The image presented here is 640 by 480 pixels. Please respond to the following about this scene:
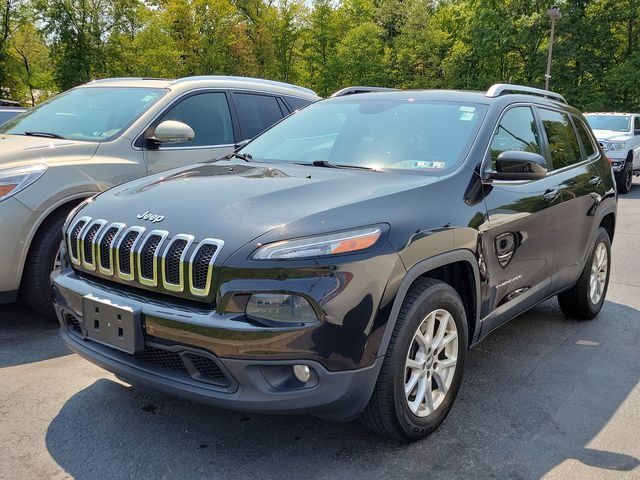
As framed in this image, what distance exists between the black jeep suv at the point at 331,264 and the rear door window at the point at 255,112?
2.04 m

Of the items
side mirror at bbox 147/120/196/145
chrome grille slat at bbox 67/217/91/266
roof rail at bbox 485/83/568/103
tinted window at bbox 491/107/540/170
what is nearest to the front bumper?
chrome grille slat at bbox 67/217/91/266

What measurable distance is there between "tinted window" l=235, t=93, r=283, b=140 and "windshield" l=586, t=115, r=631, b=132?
Answer: 40.1 feet

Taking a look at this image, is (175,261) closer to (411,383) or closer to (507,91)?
(411,383)

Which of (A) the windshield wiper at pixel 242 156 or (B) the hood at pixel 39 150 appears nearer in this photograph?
(A) the windshield wiper at pixel 242 156

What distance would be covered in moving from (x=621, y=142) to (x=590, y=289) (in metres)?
11.3

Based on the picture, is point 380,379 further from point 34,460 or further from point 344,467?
point 34,460

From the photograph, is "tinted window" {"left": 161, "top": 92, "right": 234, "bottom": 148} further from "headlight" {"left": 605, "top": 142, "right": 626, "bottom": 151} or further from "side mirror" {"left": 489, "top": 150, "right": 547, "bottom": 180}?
"headlight" {"left": 605, "top": 142, "right": 626, "bottom": 151}

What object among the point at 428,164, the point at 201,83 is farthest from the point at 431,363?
the point at 201,83

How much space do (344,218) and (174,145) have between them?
3.05 metres

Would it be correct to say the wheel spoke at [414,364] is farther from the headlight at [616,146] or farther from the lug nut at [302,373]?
the headlight at [616,146]

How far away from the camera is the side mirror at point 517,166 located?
10.7 feet

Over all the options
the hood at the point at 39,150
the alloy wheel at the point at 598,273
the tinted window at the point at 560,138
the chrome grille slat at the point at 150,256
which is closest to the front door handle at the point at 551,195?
the tinted window at the point at 560,138

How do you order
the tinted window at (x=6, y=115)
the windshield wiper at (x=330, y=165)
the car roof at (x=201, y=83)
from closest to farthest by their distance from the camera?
1. the windshield wiper at (x=330, y=165)
2. the car roof at (x=201, y=83)
3. the tinted window at (x=6, y=115)

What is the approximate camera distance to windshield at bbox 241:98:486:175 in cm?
339
